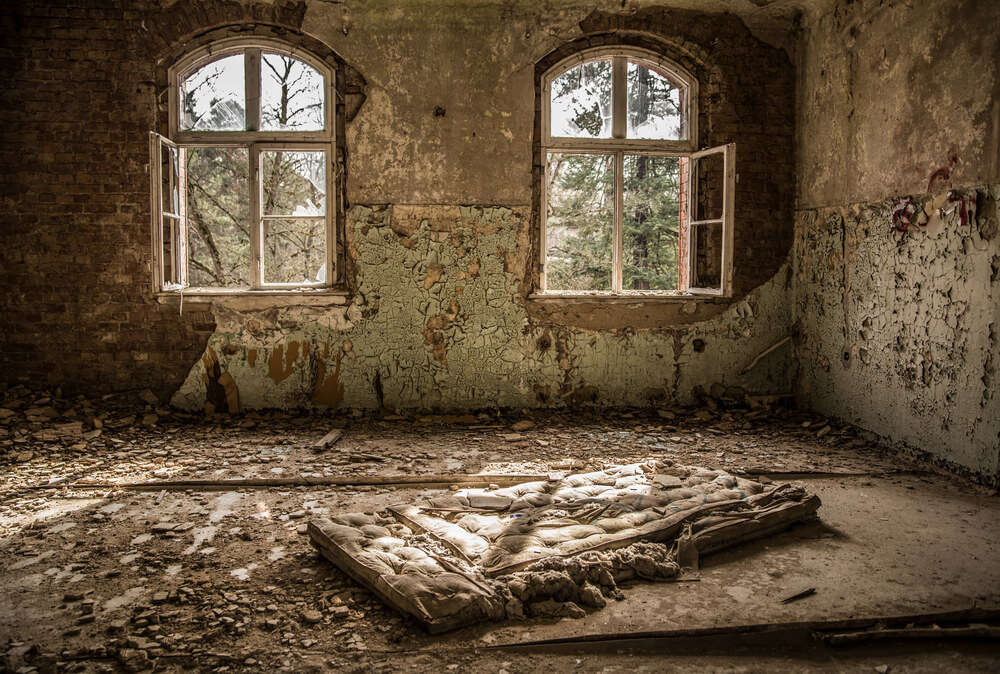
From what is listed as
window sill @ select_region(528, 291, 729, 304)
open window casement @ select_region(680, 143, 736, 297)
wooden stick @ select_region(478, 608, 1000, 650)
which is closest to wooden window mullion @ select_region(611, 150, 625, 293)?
window sill @ select_region(528, 291, 729, 304)

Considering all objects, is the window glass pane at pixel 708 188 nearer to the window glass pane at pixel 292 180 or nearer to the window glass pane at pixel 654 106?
the window glass pane at pixel 654 106

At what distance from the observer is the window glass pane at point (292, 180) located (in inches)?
201

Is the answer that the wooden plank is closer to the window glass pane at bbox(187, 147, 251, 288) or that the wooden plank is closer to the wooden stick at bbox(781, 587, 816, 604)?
the wooden stick at bbox(781, 587, 816, 604)

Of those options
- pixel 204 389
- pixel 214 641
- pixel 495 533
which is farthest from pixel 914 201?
pixel 204 389

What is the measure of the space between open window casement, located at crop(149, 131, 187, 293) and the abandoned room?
0.08ft

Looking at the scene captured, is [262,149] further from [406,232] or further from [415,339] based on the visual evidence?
[415,339]

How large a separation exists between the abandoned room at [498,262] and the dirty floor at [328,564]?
0.14ft

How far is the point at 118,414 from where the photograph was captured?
15.8 feet

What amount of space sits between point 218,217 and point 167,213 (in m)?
0.48

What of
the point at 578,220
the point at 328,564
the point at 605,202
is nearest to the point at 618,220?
the point at 605,202

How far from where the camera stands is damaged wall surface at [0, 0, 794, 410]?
15.9 feet

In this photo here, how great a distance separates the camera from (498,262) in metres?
5.16

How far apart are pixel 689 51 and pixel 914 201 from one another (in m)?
2.05

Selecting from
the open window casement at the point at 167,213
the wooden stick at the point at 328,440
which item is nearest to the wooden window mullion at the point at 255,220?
the open window casement at the point at 167,213
